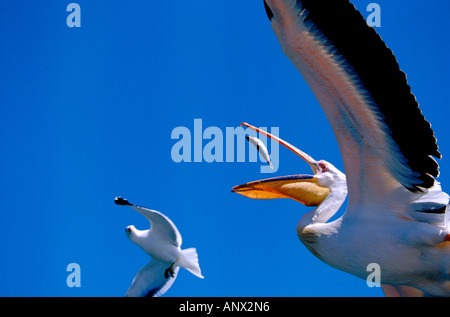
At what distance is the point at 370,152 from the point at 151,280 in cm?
652

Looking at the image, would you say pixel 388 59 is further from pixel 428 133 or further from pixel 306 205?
pixel 306 205

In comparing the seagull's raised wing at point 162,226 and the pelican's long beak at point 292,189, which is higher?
the seagull's raised wing at point 162,226

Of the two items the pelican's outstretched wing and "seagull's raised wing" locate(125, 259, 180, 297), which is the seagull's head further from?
the pelican's outstretched wing

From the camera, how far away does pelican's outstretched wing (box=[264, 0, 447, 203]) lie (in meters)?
→ 4.33

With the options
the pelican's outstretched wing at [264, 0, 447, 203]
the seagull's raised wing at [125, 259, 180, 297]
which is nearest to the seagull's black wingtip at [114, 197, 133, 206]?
the seagull's raised wing at [125, 259, 180, 297]

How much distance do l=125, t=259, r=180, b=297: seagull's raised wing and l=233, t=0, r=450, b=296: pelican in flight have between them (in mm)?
5051

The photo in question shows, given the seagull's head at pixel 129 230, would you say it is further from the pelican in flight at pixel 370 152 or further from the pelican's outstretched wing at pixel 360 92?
the pelican's outstretched wing at pixel 360 92

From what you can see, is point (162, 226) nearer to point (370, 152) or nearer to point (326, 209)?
point (326, 209)

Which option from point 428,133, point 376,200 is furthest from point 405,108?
point 376,200

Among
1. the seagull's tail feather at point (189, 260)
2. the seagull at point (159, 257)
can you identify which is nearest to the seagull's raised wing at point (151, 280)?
the seagull at point (159, 257)

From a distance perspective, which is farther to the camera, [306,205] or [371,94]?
[306,205]

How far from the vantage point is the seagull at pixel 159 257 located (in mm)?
9562
